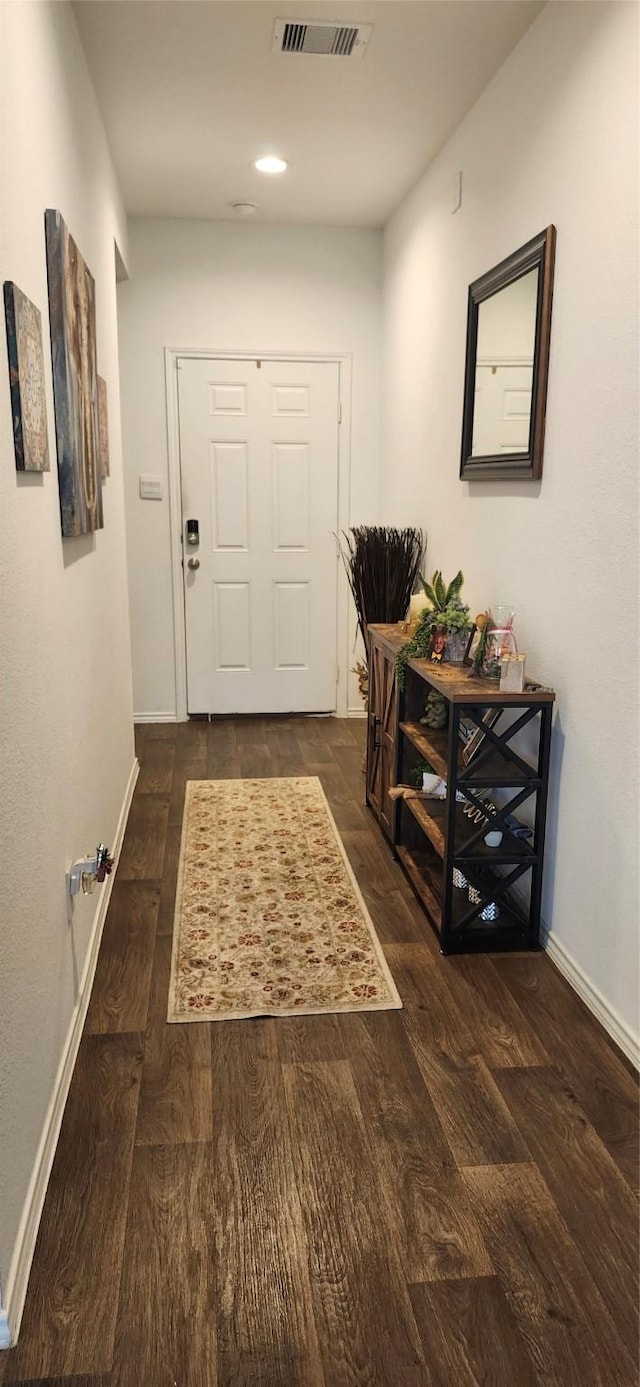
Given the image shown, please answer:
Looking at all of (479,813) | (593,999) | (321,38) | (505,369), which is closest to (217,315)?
(321,38)

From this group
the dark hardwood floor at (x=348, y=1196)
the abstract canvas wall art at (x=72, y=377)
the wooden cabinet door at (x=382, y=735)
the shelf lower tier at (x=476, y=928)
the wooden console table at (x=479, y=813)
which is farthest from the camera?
the wooden cabinet door at (x=382, y=735)

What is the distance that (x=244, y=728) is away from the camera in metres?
4.97

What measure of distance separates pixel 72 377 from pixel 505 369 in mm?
1364

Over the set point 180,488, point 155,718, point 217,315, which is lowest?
point 155,718

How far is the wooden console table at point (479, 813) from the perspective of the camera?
2.46 m

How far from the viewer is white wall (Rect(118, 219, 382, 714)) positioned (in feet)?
15.1

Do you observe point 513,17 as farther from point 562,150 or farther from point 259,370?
point 259,370

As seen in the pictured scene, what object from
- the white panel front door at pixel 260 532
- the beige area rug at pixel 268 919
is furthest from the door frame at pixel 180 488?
the beige area rug at pixel 268 919

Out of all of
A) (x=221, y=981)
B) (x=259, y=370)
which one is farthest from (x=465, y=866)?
(x=259, y=370)

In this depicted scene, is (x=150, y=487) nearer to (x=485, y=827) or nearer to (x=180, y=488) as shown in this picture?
(x=180, y=488)

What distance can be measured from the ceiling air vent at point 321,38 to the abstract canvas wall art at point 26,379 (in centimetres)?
147

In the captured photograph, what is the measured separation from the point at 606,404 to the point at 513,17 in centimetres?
128

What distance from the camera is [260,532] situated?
4969 millimetres

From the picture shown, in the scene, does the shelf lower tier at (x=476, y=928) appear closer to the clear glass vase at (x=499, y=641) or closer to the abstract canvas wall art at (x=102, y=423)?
the clear glass vase at (x=499, y=641)
